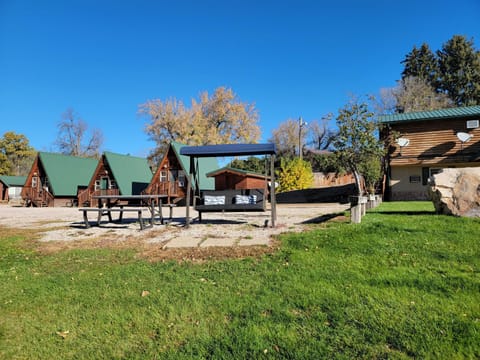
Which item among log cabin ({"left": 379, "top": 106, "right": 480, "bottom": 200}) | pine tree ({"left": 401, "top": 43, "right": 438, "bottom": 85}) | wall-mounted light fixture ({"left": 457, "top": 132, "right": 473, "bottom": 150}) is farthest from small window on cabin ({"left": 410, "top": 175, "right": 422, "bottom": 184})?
pine tree ({"left": 401, "top": 43, "right": 438, "bottom": 85})

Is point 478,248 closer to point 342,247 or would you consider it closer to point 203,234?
point 342,247

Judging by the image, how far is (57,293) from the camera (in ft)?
10.7

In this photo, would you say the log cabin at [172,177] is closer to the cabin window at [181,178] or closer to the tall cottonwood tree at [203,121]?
the cabin window at [181,178]

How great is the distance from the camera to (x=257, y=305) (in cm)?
278

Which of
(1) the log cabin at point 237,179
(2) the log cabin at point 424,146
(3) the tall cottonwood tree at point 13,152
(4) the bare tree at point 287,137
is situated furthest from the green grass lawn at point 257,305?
(3) the tall cottonwood tree at point 13,152

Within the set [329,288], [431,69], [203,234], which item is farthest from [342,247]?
[431,69]

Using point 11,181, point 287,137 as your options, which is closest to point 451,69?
Answer: point 287,137

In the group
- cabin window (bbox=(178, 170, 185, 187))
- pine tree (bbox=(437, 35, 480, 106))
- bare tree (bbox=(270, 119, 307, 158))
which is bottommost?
cabin window (bbox=(178, 170, 185, 187))

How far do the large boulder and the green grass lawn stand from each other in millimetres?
2319

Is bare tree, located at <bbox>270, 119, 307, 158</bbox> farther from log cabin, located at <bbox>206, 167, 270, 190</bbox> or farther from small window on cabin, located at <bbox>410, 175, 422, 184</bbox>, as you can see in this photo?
small window on cabin, located at <bbox>410, 175, 422, 184</bbox>

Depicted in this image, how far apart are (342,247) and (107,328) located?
3.51 m

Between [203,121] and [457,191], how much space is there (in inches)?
1333

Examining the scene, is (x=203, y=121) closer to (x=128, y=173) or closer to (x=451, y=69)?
(x=128, y=173)

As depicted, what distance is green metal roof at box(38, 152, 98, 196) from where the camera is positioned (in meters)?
29.0
